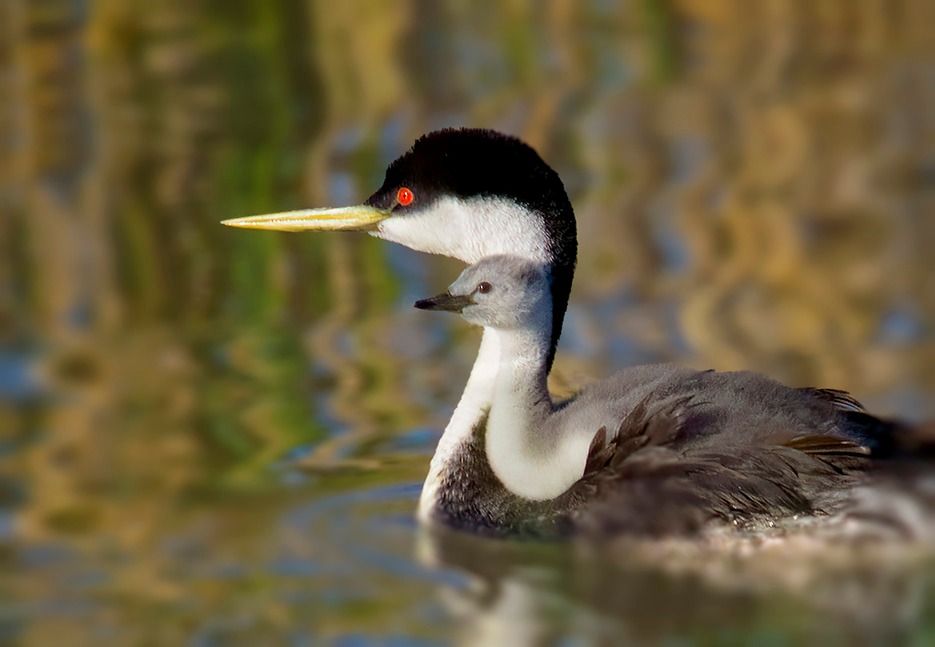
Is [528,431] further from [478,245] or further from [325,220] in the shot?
[325,220]

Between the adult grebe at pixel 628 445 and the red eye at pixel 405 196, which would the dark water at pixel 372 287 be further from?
the red eye at pixel 405 196

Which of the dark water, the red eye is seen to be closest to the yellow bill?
the red eye

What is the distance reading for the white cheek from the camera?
4.57m

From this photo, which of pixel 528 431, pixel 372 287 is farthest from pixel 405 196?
pixel 372 287

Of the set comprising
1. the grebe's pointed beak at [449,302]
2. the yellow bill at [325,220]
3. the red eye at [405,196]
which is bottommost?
the grebe's pointed beak at [449,302]

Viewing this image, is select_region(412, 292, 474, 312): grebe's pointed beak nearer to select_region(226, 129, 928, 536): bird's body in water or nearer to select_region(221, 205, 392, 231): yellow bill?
select_region(226, 129, 928, 536): bird's body in water

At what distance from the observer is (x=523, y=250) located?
459 cm

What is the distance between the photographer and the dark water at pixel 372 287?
4.01 meters

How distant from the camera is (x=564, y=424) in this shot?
4363mm

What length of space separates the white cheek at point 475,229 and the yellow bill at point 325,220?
8 centimetres

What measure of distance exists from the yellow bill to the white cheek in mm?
83

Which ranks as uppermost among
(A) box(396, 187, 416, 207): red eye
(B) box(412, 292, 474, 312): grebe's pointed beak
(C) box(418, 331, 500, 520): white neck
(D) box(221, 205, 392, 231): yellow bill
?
(A) box(396, 187, 416, 207): red eye

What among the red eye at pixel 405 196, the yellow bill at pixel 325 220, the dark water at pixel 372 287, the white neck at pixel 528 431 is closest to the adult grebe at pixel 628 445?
the white neck at pixel 528 431

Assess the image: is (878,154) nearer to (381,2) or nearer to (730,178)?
(730,178)
